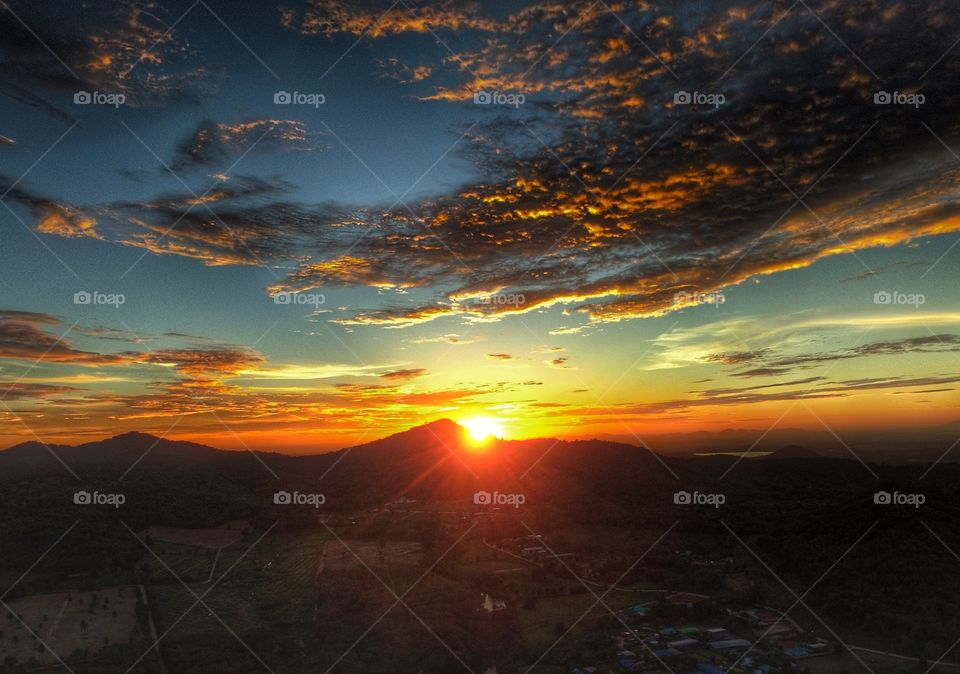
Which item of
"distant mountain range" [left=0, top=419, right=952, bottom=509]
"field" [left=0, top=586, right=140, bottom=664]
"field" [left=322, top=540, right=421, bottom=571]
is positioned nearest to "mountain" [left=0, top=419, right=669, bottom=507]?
"distant mountain range" [left=0, top=419, right=952, bottom=509]

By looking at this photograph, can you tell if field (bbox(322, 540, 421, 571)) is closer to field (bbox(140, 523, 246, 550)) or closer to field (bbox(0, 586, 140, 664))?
field (bbox(140, 523, 246, 550))

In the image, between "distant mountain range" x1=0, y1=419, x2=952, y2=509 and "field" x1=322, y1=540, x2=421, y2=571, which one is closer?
"field" x1=322, y1=540, x2=421, y2=571

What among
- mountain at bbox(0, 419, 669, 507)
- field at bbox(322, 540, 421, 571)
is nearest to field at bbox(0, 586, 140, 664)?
field at bbox(322, 540, 421, 571)

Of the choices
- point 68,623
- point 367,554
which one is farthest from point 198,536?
point 68,623

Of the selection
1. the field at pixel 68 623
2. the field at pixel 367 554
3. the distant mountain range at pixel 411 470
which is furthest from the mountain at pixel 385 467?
the field at pixel 68 623

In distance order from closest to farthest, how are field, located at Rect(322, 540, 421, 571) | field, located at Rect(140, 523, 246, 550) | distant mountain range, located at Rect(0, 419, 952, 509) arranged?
field, located at Rect(322, 540, 421, 571), field, located at Rect(140, 523, 246, 550), distant mountain range, located at Rect(0, 419, 952, 509)

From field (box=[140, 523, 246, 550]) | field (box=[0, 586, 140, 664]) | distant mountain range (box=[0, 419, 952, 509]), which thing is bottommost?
field (box=[0, 586, 140, 664])

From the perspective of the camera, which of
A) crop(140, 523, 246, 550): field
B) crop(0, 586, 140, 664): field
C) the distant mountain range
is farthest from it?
the distant mountain range

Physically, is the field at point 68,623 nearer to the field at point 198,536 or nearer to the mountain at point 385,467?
the field at point 198,536

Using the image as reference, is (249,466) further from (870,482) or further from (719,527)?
(870,482)

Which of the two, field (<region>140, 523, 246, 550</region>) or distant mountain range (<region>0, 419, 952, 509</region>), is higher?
distant mountain range (<region>0, 419, 952, 509</region>)
